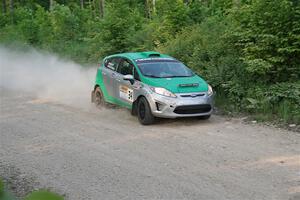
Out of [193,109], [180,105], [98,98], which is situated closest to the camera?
[180,105]

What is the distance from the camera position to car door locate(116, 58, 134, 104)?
37.7ft

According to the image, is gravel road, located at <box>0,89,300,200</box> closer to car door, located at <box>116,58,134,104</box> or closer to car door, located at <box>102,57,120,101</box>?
car door, located at <box>116,58,134,104</box>

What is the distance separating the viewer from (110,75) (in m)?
12.6

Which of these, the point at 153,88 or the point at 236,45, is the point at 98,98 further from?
the point at 236,45

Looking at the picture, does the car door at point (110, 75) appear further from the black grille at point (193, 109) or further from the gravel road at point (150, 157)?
A: the black grille at point (193, 109)

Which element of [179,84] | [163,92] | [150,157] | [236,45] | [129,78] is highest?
[236,45]

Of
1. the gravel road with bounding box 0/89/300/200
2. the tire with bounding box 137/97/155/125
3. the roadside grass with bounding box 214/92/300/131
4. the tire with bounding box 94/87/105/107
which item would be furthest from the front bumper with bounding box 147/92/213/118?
the tire with bounding box 94/87/105/107

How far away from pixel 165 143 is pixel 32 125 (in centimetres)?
389

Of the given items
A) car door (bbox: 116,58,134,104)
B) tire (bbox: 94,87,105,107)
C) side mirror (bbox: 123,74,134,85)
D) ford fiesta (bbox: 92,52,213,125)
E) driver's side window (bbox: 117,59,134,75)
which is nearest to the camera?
ford fiesta (bbox: 92,52,213,125)

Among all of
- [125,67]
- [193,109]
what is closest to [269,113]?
[193,109]

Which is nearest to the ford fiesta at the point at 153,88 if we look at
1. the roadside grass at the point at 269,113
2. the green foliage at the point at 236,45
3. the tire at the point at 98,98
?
the tire at the point at 98,98

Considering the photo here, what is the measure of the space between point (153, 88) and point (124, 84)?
4.25 ft

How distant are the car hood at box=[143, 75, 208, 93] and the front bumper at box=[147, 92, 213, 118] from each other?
165 millimetres

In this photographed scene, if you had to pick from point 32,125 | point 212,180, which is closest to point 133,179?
point 212,180
